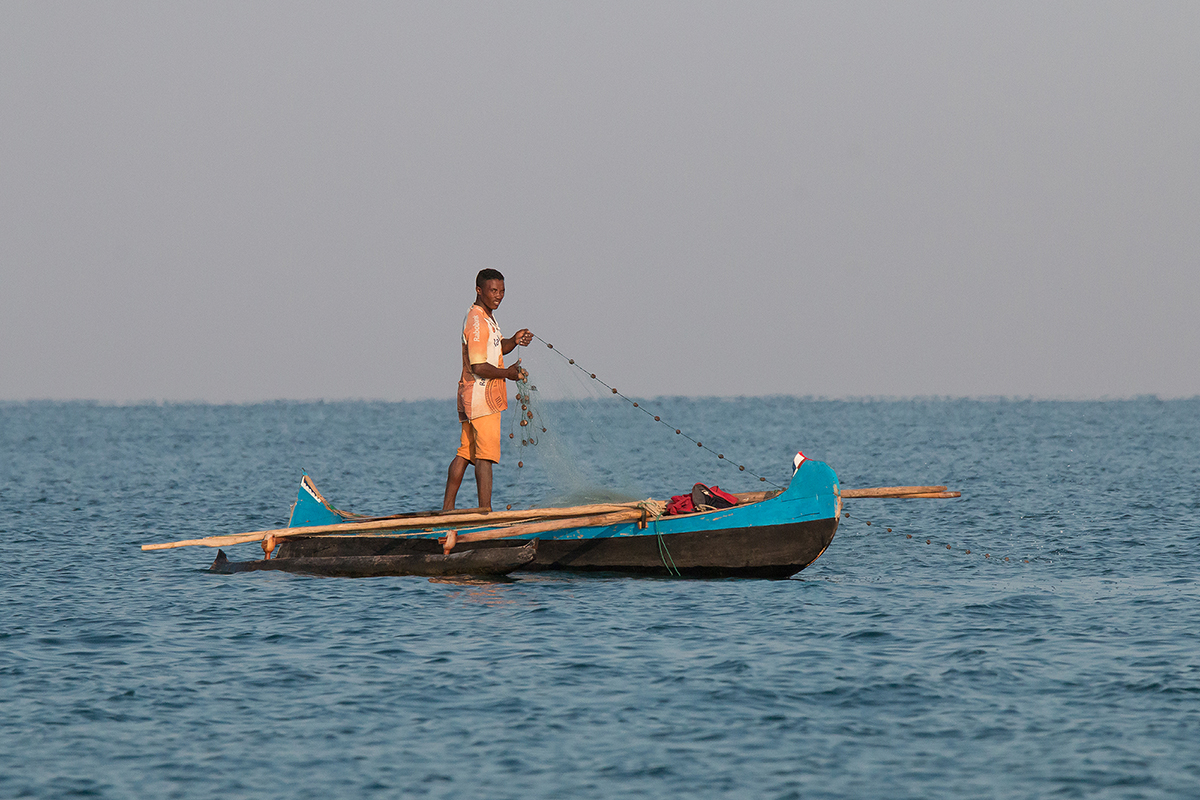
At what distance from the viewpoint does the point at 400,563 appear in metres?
15.0

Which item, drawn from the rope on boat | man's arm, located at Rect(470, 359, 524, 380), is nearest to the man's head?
man's arm, located at Rect(470, 359, 524, 380)

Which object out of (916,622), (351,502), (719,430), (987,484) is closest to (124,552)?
(351,502)

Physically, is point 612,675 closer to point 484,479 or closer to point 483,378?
point 484,479

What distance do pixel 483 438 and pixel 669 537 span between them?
8.31 ft

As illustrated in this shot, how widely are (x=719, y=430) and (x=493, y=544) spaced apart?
72314 millimetres

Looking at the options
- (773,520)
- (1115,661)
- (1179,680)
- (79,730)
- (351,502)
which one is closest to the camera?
(79,730)

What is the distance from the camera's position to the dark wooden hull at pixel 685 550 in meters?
14.2

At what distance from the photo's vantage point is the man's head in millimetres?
14516

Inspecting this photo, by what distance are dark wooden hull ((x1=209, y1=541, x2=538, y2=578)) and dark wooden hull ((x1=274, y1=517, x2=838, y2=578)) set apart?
90mm

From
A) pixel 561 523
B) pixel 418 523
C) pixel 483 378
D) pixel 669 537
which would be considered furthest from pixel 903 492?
pixel 418 523

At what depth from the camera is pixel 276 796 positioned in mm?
7566

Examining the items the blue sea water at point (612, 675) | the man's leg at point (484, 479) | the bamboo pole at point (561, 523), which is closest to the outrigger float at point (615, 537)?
the bamboo pole at point (561, 523)

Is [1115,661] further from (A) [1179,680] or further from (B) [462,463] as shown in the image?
(B) [462,463]

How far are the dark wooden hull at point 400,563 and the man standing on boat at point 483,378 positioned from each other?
32 cm
